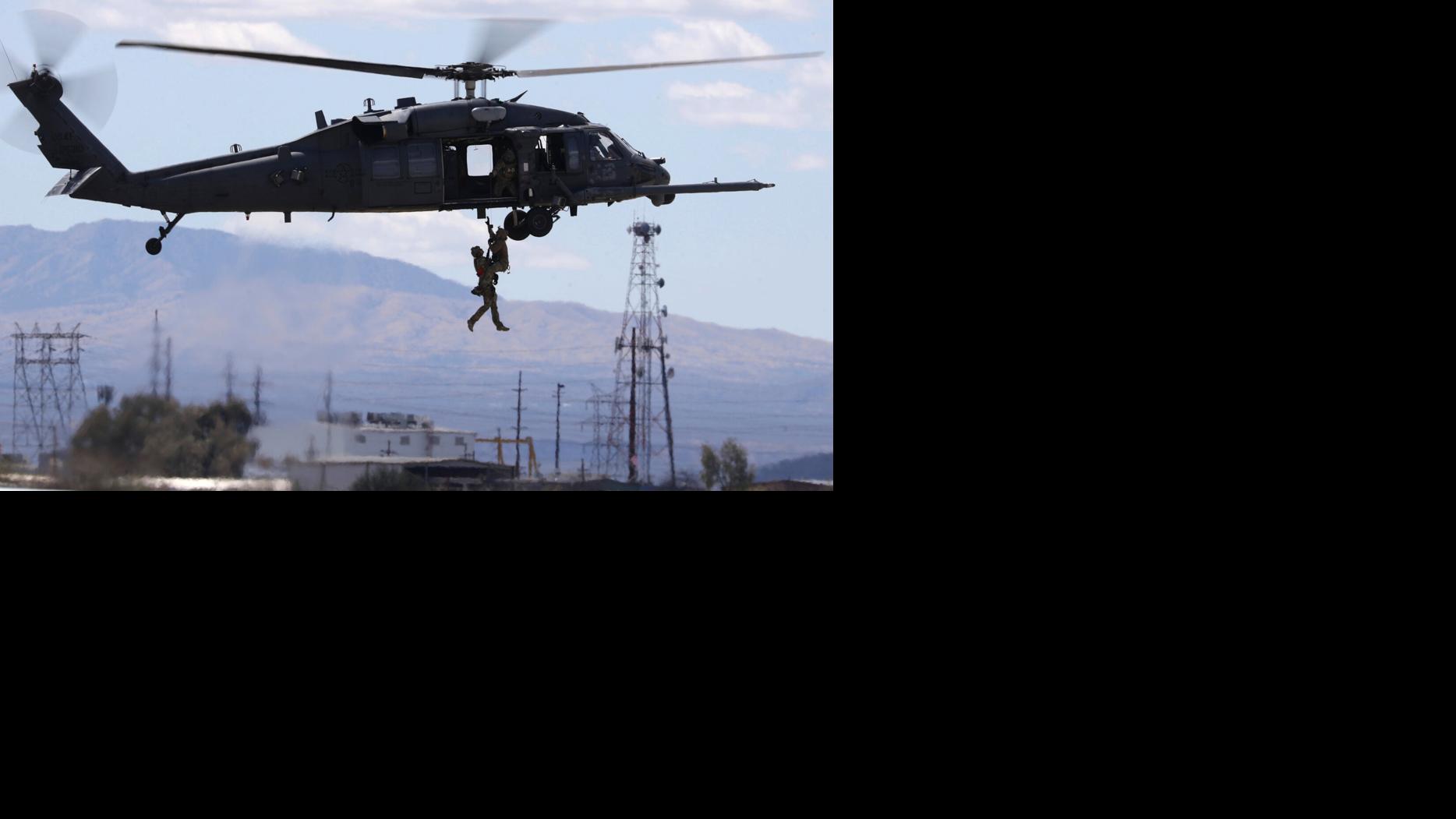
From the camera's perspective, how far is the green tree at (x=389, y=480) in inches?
1407

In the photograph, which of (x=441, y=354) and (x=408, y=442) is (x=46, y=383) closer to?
(x=408, y=442)

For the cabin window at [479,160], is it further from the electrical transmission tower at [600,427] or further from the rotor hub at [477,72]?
the electrical transmission tower at [600,427]

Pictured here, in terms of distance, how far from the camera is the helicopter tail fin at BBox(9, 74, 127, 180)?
66.7 ft

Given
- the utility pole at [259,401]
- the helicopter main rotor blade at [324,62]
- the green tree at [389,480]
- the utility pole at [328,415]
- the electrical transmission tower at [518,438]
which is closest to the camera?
the helicopter main rotor blade at [324,62]

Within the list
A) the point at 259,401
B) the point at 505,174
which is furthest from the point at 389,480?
the point at 505,174

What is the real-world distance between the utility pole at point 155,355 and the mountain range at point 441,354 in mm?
522

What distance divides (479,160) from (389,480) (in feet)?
58.2

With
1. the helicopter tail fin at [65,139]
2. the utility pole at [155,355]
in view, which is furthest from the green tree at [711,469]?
the helicopter tail fin at [65,139]

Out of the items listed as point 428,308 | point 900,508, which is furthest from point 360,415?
point 428,308

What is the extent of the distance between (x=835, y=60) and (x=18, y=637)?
227 inches

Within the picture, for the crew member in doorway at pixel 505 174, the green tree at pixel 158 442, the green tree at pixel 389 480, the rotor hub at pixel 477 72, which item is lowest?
the green tree at pixel 389 480

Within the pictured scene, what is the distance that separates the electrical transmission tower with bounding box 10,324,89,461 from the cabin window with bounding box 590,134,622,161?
27591 millimetres

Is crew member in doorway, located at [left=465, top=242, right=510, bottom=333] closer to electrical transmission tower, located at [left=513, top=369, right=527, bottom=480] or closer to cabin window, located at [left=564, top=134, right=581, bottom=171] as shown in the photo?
cabin window, located at [left=564, top=134, right=581, bottom=171]

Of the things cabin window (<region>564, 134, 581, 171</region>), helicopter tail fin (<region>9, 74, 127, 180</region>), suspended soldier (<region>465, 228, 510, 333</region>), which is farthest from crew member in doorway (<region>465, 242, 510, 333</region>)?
helicopter tail fin (<region>9, 74, 127, 180</region>)
